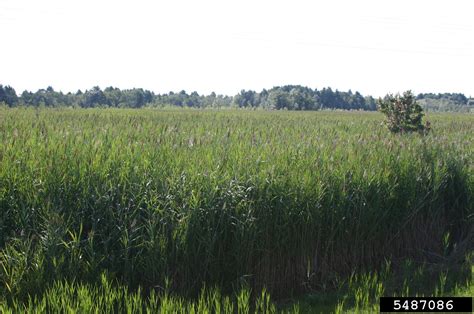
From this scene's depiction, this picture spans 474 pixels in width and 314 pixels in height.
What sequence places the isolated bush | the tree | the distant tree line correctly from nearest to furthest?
1. the isolated bush
2. the tree
3. the distant tree line

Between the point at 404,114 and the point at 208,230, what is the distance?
47.4 feet

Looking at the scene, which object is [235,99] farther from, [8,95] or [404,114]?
[404,114]

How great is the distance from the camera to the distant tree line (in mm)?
92438

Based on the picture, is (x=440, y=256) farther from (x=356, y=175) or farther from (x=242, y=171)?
(x=242, y=171)

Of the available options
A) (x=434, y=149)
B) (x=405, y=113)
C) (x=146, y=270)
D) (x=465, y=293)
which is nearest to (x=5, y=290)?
(x=146, y=270)

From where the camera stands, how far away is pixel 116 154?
7.56 meters

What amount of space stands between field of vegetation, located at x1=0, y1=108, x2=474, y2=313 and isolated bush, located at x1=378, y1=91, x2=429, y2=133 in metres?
10.2

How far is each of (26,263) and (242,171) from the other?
3265 mm

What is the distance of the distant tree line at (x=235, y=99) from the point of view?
9244 cm

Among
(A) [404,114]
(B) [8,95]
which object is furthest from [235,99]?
(A) [404,114]

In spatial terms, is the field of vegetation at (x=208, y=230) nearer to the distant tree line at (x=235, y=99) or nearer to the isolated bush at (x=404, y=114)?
the isolated bush at (x=404, y=114)

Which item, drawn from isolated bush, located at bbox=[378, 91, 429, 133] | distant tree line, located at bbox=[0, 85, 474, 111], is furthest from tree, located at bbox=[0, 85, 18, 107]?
isolated bush, located at bbox=[378, 91, 429, 133]

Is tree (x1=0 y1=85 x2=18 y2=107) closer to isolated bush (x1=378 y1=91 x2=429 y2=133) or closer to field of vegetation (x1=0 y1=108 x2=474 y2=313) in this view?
isolated bush (x1=378 y1=91 x2=429 y2=133)

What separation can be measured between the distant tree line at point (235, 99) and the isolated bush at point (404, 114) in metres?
46.3
